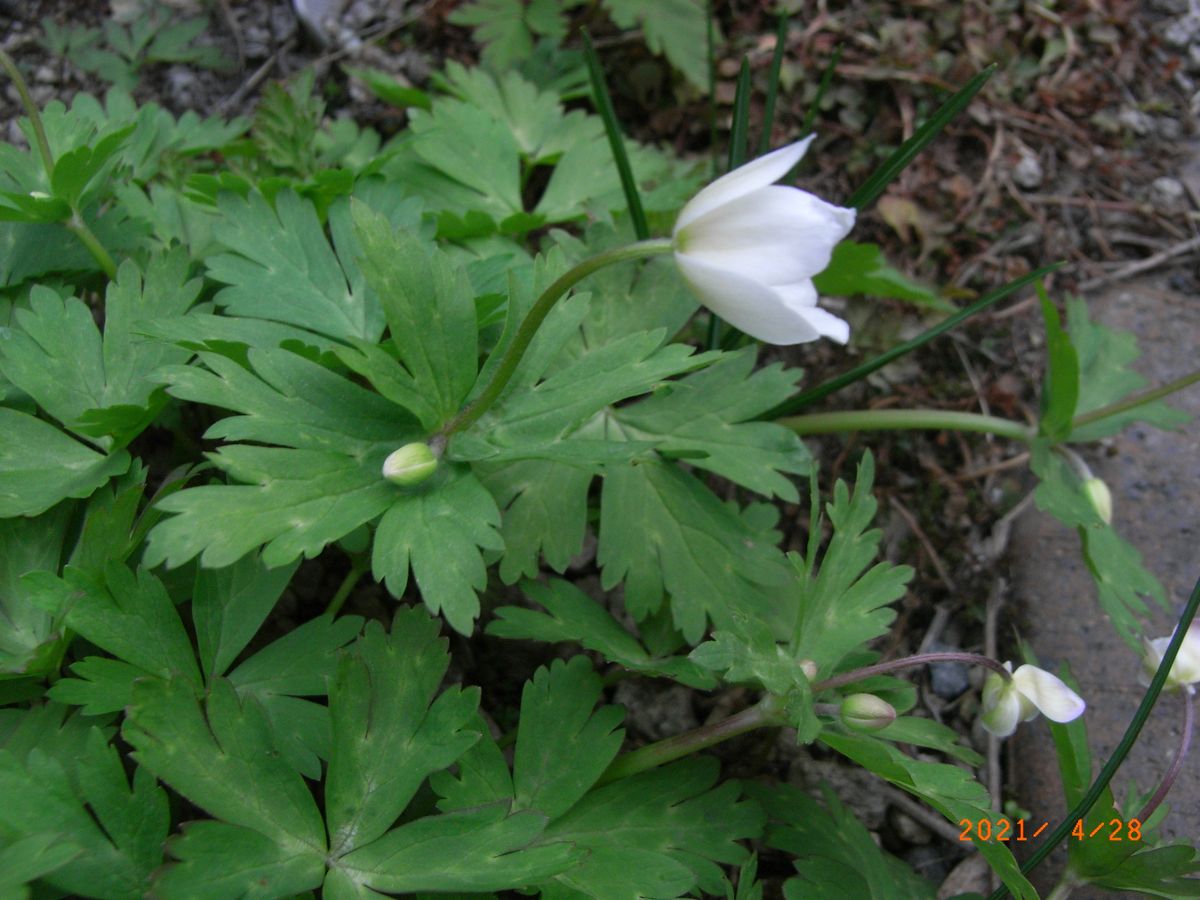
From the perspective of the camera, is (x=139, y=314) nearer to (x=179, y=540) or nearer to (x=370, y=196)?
(x=370, y=196)

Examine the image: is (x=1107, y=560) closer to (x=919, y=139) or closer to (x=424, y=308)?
(x=919, y=139)

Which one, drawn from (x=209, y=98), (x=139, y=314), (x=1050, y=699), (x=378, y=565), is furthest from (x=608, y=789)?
(x=209, y=98)

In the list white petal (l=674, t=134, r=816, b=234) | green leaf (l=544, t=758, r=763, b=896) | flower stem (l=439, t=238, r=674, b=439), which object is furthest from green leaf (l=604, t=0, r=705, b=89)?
green leaf (l=544, t=758, r=763, b=896)

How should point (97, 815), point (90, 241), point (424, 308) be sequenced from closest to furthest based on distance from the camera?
1. point (97, 815)
2. point (424, 308)
3. point (90, 241)

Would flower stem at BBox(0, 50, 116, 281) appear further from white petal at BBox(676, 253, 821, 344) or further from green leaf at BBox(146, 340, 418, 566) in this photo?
white petal at BBox(676, 253, 821, 344)

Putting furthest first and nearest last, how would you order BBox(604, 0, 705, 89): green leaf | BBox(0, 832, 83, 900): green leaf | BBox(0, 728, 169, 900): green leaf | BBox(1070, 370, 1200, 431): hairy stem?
BBox(604, 0, 705, 89): green leaf < BBox(1070, 370, 1200, 431): hairy stem < BBox(0, 728, 169, 900): green leaf < BBox(0, 832, 83, 900): green leaf

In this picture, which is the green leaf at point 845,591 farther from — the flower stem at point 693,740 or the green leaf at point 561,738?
the green leaf at point 561,738

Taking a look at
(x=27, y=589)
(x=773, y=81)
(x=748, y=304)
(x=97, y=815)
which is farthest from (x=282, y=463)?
(x=773, y=81)
